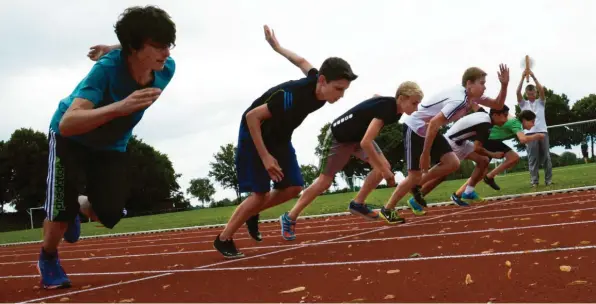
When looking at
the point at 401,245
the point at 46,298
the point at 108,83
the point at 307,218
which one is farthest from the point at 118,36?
the point at 307,218

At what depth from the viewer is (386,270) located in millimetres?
3246

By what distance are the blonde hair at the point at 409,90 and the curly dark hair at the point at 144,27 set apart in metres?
3.01

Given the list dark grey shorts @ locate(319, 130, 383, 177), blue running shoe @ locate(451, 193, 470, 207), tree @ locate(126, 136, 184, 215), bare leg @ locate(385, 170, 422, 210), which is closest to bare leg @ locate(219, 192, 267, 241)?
dark grey shorts @ locate(319, 130, 383, 177)

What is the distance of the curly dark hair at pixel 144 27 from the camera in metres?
3.19

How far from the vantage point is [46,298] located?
11.5 feet

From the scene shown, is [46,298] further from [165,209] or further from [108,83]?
[165,209]

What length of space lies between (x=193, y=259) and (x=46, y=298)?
5.93 feet

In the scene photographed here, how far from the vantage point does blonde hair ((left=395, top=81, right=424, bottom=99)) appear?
5.71 meters

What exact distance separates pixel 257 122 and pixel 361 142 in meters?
1.53

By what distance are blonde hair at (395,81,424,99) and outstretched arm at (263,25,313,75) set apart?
118cm

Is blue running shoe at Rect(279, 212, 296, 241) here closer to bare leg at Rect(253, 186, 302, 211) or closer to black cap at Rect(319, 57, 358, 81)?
bare leg at Rect(253, 186, 302, 211)

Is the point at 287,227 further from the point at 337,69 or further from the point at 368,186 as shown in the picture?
the point at 337,69

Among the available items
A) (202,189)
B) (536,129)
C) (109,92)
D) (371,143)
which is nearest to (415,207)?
(371,143)

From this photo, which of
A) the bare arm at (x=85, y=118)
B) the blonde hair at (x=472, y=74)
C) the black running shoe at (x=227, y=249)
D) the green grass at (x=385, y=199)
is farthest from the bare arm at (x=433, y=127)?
the bare arm at (x=85, y=118)
